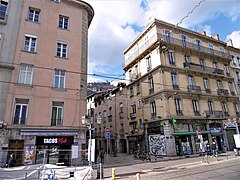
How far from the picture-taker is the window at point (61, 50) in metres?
17.8

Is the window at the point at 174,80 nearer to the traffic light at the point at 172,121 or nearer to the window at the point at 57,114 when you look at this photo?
the traffic light at the point at 172,121

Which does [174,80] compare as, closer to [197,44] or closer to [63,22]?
[197,44]

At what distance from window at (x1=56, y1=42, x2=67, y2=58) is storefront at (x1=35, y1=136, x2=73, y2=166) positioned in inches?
311

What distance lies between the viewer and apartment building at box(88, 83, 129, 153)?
31.7m

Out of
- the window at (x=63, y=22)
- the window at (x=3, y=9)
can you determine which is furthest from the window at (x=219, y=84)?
the window at (x=3, y=9)

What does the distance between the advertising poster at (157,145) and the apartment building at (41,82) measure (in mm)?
10405

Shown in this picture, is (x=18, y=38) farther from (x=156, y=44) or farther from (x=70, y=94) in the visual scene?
(x=156, y=44)

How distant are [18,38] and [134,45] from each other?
19.6 m

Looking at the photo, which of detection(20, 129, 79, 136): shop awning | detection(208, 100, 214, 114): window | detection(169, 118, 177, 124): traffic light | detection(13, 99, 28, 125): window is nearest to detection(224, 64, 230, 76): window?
detection(208, 100, 214, 114): window

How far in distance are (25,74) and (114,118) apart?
2075 centimetres

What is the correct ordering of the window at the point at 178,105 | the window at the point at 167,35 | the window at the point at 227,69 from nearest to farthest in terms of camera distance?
1. the window at the point at 178,105
2. the window at the point at 167,35
3. the window at the point at 227,69

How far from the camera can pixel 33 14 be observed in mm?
17688

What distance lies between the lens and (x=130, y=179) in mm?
10406

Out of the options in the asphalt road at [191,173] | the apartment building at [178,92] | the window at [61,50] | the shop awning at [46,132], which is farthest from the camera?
the apartment building at [178,92]
